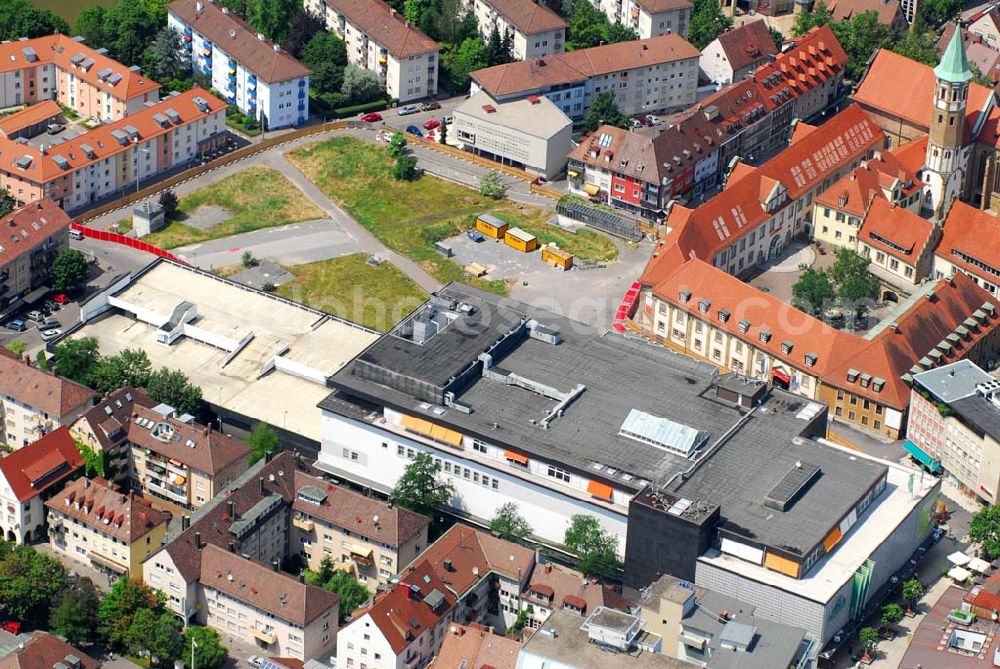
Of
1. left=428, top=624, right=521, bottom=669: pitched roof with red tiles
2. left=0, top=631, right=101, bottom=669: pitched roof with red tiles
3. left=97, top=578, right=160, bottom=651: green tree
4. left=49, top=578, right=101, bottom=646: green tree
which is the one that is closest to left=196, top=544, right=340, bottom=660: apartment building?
left=97, top=578, right=160, bottom=651: green tree

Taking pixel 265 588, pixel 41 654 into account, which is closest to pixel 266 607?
pixel 265 588

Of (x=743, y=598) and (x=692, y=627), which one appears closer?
(x=692, y=627)

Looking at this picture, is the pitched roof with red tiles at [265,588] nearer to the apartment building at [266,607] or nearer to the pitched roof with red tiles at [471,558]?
the apartment building at [266,607]

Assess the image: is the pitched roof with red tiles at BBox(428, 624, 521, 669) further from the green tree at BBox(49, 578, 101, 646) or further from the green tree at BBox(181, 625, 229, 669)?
the green tree at BBox(49, 578, 101, 646)

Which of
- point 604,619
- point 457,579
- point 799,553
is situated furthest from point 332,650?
point 799,553

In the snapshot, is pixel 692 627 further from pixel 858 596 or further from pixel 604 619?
pixel 858 596

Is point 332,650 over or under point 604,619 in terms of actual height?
under
